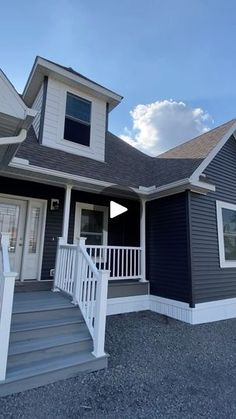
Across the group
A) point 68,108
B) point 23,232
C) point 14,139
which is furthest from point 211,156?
point 23,232

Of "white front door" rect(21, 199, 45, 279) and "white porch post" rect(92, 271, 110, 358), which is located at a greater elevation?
"white front door" rect(21, 199, 45, 279)

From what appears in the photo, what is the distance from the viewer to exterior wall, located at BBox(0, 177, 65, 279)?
5766 millimetres

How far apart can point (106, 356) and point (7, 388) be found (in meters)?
1.22

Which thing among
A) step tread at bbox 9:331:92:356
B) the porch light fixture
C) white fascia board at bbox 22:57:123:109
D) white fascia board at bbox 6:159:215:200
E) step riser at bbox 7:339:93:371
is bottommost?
step riser at bbox 7:339:93:371

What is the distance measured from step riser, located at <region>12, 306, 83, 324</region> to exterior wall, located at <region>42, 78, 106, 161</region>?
394cm

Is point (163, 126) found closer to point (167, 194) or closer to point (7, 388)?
point (167, 194)

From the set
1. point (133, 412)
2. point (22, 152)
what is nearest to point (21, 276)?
point (22, 152)

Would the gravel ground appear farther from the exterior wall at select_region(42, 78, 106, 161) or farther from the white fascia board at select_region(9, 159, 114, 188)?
the exterior wall at select_region(42, 78, 106, 161)

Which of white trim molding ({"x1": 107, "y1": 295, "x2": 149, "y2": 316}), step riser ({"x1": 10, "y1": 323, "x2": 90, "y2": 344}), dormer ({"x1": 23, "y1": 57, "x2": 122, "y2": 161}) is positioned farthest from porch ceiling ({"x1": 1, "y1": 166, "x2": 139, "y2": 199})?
step riser ({"x1": 10, "y1": 323, "x2": 90, "y2": 344})

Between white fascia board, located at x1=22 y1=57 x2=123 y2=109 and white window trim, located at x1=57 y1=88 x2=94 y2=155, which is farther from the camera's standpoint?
white window trim, located at x1=57 y1=88 x2=94 y2=155

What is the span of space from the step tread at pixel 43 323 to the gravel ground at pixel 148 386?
28.4 inches

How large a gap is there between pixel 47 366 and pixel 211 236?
4.70m


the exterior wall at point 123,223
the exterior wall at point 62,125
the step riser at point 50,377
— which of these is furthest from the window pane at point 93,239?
the step riser at point 50,377

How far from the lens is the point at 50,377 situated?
2.85 meters
